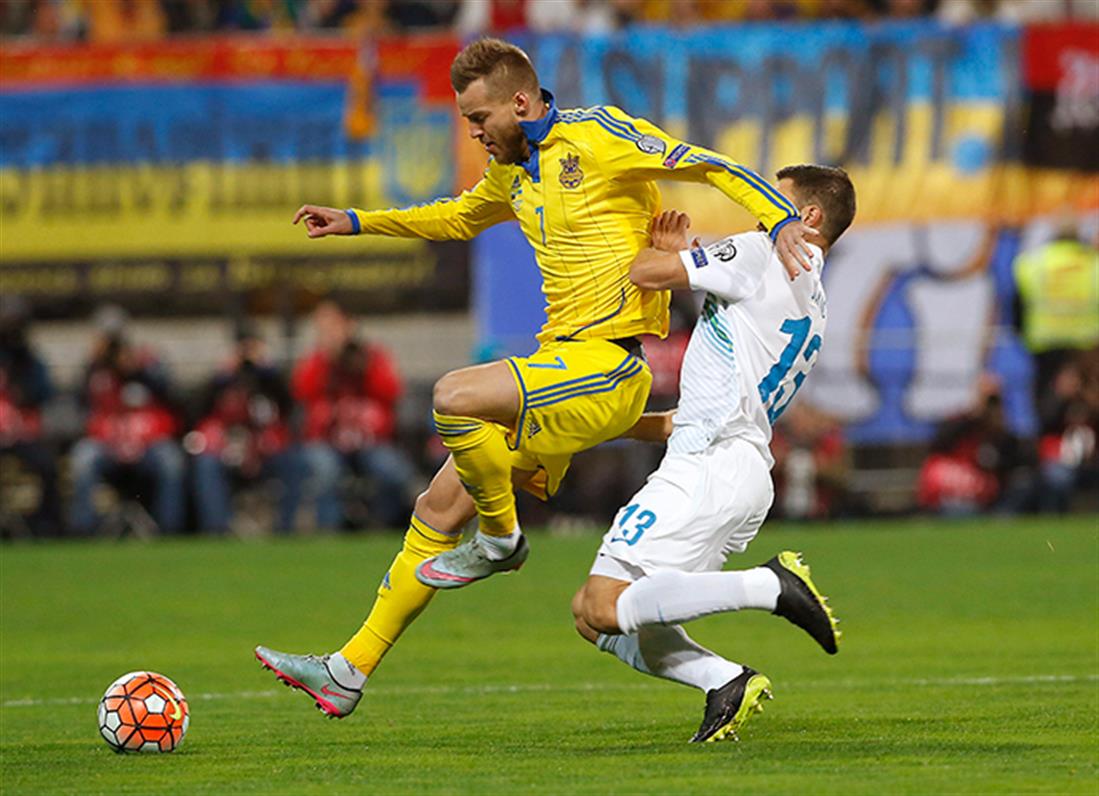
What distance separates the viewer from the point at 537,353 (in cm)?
901

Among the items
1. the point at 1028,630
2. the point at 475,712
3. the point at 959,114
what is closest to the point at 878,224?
the point at 959,114

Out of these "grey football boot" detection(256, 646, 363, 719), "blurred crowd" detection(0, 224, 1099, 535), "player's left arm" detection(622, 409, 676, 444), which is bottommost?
"blurred crowd" detection(0, 224, 1099, 535)

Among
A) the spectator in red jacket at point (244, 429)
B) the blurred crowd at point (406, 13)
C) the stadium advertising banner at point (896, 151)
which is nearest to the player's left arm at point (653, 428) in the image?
the spectator in red jacket at point (244, 429)

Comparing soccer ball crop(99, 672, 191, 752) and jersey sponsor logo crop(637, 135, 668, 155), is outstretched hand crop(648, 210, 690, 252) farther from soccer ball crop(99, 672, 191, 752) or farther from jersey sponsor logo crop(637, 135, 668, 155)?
soccer ball crop(99, 672, 191, 752)

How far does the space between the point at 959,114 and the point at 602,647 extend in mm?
14605

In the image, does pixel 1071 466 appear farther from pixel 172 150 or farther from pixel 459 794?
pixel 459 794

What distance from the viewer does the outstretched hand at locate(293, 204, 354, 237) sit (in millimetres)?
9359

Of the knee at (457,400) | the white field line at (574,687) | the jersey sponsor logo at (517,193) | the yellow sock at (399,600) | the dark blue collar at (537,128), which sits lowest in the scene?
the white field line at (574,687)

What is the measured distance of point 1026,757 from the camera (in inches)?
307

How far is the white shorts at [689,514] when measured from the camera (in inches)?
314

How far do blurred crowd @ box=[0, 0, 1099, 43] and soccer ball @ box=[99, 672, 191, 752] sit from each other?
612 inches

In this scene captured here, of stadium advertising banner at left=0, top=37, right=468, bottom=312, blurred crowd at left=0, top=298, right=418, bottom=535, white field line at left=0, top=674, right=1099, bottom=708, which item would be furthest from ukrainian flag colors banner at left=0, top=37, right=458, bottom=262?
white field line at left=0, top=674, right=1099, bottom=708

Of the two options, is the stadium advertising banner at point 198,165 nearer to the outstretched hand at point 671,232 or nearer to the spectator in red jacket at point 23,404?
the spectator in red jacket at point 23,404

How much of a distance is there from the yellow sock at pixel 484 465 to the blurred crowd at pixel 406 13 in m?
14.9
